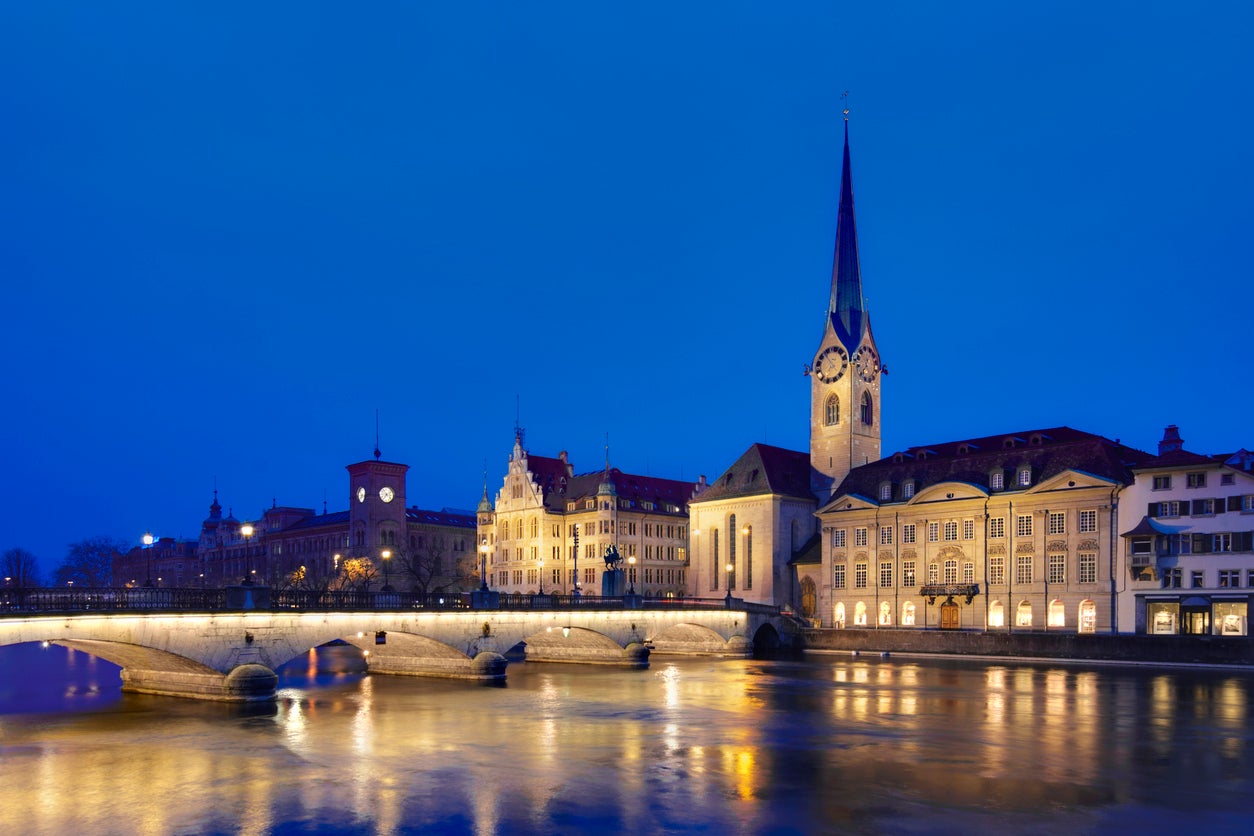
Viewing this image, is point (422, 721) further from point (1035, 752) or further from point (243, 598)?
point (1035, 752)

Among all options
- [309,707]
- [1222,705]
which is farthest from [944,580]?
[309,707]

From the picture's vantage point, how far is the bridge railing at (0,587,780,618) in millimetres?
46562

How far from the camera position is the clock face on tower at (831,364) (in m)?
121

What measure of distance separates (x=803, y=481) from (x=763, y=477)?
758cm

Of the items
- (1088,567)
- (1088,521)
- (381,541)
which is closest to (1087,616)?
(1088,567)

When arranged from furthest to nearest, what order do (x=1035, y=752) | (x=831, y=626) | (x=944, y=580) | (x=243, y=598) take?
(x=831, y=626)
(x=944, y=580)
(x=243, y=598)
(x=1035, y=752)

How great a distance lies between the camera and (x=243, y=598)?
178 feet

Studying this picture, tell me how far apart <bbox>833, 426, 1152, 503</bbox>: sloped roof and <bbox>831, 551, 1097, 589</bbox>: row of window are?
624cm

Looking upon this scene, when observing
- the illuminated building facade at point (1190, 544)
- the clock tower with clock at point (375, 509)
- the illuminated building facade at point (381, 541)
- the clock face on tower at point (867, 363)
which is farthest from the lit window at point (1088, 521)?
the clock tower with clock at point (375, 509)

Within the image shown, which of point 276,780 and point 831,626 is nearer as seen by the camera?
point 276,780

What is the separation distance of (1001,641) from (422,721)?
2099 inches

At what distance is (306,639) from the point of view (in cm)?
5631

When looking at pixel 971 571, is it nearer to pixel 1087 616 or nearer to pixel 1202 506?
pixel 1087 616

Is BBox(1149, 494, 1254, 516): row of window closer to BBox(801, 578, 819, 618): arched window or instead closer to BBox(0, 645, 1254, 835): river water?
BBox(0, 645, 1254, 835): river water
